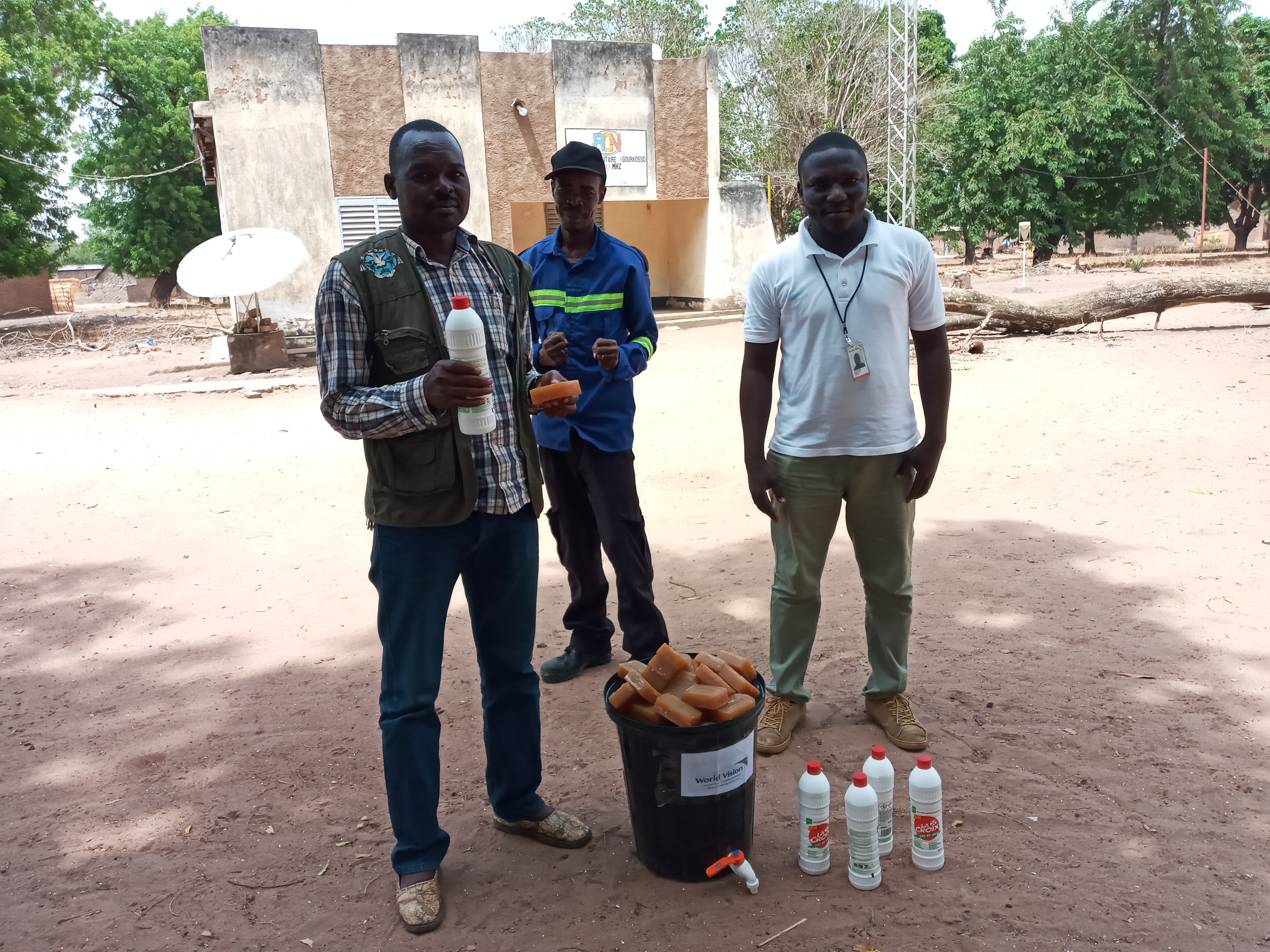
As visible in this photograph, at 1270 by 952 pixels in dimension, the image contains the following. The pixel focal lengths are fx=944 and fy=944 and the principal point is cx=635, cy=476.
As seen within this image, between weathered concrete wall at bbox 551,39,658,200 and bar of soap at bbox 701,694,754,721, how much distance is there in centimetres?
1852

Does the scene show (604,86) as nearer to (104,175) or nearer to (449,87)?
(449,87)

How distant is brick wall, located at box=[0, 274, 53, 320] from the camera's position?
34.5m

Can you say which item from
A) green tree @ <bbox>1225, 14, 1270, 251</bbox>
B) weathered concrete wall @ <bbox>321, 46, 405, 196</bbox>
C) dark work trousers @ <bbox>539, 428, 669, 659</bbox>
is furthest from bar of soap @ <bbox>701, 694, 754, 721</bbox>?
green tree @ <bbox>1225, 14, 1270, 251</bbox>

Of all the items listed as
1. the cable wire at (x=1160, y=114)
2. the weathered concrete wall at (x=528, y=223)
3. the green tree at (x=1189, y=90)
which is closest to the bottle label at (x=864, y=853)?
the weathered concrete wall at (x=528, y=223)

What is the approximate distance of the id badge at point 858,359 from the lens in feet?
10.6

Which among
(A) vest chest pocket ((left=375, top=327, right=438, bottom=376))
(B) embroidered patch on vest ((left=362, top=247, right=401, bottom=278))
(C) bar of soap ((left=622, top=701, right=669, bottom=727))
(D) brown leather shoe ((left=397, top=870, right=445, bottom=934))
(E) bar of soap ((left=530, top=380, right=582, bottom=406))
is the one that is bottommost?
Result: (D) brown leather shoe ((left=397, top=870, right=445, bottom=934))

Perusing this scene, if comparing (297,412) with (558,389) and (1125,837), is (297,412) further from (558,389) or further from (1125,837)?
(1125,837)

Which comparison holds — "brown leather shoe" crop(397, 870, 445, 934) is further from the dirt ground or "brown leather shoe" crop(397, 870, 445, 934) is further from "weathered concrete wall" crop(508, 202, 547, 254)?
"weathered concrete wall" crop(508, 202, 547, 254)

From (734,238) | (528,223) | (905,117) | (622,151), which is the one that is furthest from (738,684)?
(905,117)

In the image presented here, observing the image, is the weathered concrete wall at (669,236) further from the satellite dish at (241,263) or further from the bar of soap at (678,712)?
the bar of soap at (678,712)

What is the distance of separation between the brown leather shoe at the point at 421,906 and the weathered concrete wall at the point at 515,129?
18.0m

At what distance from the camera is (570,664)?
4.31 meters

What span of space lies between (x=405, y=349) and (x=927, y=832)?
203 cm

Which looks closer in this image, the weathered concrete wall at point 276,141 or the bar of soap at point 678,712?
the bar of soap at point 678,712
